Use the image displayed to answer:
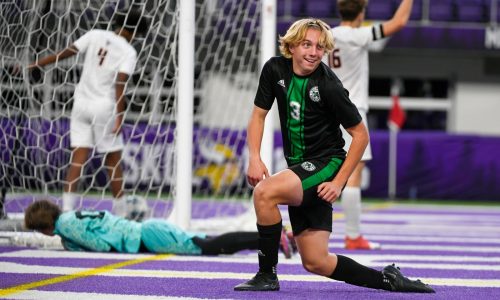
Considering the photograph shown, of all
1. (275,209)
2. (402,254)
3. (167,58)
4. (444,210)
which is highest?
(167,58)

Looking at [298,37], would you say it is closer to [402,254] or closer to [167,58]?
[402,254]

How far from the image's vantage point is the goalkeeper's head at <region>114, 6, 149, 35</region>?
816 centimetres

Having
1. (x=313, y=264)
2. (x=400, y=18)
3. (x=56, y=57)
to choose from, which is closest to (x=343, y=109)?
(x=313, y=264)

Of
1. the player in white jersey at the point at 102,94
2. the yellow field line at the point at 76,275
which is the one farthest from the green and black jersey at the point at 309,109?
the player in white jersey at the point at 102,94

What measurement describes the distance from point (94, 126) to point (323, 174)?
4.17 metres

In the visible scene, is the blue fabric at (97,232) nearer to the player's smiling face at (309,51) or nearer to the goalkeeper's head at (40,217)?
the goalkeeper's head at (40,217)

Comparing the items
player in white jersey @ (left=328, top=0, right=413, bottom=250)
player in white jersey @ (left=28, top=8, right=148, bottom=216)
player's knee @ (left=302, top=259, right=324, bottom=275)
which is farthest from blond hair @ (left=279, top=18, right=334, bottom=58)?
player in white jersey @ (left=28, top=8, right=148, bottom=216)

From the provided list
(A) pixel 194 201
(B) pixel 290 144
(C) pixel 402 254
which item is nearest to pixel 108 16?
(C) pixel 402 254

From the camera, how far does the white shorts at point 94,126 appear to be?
27.0ft

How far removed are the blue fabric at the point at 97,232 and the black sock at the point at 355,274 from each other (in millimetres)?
2249

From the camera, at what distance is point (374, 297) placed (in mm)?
4559

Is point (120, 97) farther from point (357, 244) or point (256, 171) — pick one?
point (256, 171)

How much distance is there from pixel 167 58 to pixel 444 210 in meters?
6.57

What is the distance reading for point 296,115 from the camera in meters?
4.58
